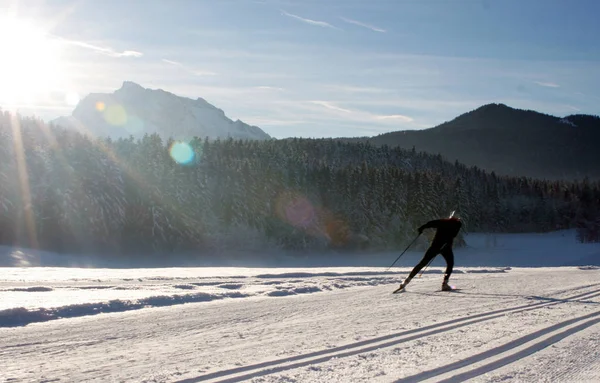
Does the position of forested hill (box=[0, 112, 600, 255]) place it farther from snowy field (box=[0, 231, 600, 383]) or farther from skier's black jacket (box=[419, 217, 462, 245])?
skier's black jacket (box=[419, 217, 462, 245])

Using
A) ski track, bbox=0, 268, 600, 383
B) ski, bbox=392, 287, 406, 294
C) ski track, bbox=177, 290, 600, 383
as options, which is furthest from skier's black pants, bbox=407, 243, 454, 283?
ski track, bbox=177, 290, 600, 383

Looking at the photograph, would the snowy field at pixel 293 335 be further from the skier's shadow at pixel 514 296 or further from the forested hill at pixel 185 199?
the forested hill at pixel 185 199

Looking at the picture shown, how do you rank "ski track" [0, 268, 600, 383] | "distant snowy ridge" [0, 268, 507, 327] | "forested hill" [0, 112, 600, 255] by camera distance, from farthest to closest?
"forested hill" [0, 112, 600, 255]
"distant snowy ridge" [0, 268, 507, 327]
"ski track" [0, 268, 600, 383]

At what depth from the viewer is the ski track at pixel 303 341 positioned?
5633 mm

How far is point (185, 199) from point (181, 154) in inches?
260

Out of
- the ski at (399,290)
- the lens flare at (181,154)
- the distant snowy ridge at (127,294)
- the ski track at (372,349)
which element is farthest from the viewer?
the lens flare at (181,154)

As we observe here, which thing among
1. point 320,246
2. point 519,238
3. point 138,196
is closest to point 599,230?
point 519,238

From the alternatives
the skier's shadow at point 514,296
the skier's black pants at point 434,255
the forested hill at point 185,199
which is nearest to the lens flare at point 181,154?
the forested hill at point 185,199

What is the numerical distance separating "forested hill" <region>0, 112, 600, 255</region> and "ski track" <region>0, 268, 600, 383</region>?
96.0ft

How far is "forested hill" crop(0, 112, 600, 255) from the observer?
36.7m

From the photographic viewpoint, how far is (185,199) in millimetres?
44500

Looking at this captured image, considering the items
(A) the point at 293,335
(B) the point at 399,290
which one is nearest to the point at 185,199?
(B) the point at 399,290

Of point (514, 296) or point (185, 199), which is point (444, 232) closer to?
point (514, 296)

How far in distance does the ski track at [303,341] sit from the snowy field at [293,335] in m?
0.02
